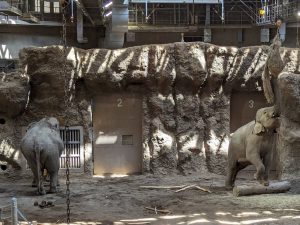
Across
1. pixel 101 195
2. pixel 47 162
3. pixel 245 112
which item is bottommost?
pixel 101 195

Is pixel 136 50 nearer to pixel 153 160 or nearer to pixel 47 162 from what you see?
pixel 153 160

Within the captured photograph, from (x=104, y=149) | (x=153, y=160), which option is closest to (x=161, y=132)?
(x=153, y=160)

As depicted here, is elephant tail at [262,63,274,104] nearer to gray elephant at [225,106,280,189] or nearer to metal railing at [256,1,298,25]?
gray elephant at [225,106,280,189]

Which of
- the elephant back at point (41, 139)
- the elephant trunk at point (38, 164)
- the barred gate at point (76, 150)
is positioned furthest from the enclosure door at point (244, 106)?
the elephant trunk at point (38, 164)

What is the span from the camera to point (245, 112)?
14117mm

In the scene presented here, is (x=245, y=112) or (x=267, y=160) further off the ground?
(x=245, y=112)

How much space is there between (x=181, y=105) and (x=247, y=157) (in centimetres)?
429

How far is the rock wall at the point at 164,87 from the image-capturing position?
13.4 meters

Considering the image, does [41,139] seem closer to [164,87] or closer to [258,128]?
[164,87]

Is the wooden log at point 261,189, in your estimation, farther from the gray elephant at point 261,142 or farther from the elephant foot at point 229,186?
the elephant foot at point 229,186

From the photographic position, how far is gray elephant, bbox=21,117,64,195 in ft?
34.1

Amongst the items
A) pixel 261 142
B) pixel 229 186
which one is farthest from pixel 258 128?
pixel 229 186

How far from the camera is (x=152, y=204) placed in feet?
30.6

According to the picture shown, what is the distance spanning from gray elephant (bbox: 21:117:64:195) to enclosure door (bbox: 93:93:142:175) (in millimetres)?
2826
